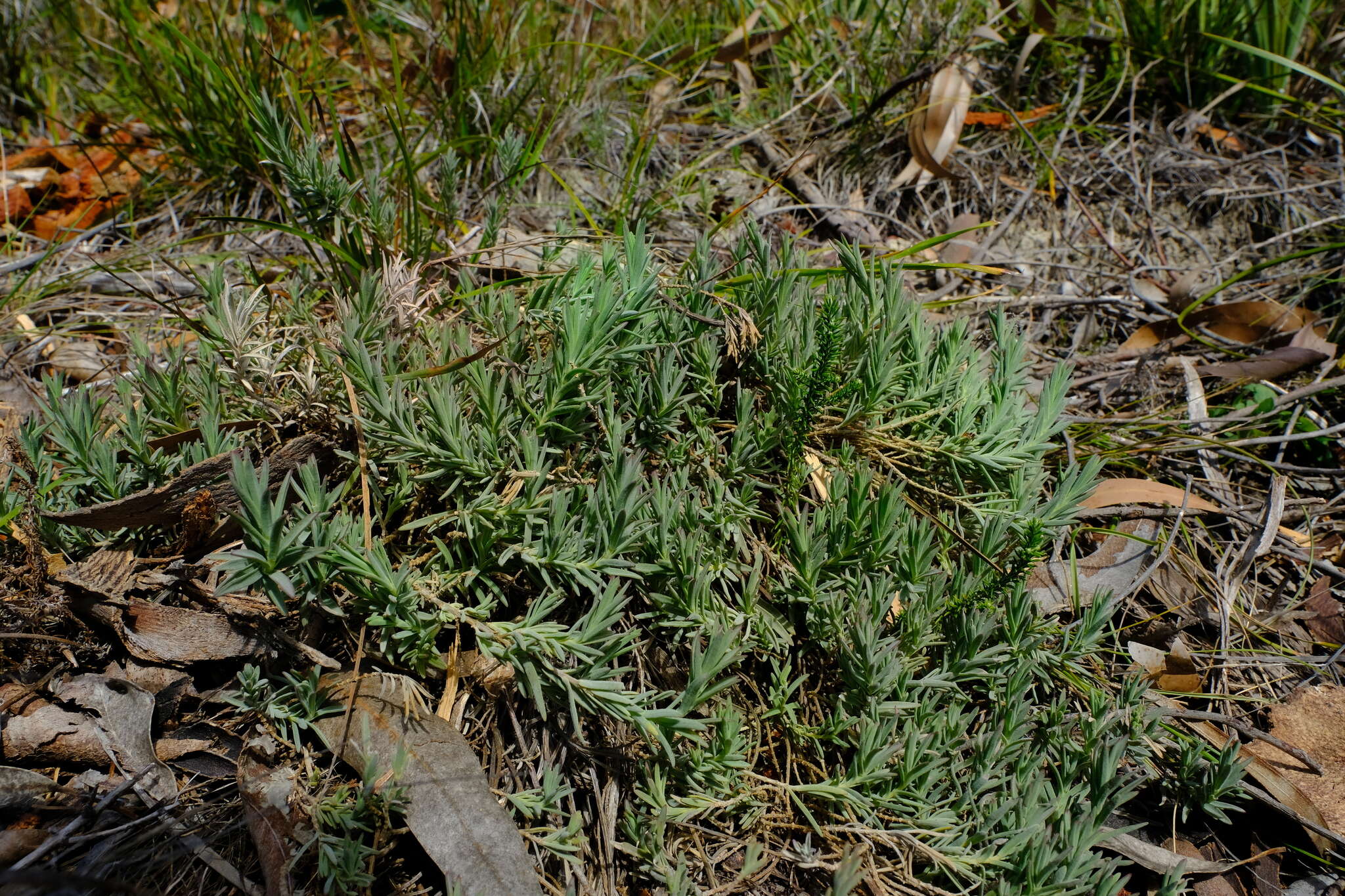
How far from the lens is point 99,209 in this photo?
3709 millimetres

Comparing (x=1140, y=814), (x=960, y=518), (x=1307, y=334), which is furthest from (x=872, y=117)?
(x=1140, y=814)

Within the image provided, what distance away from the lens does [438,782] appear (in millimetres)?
1897

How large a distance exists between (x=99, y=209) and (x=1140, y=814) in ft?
14.2

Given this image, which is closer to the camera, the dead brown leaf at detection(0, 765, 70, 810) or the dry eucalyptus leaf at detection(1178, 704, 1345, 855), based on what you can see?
the dead brown leaf at detection(0, 765, 70, 810)

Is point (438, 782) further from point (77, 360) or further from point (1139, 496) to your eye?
point (1139, 496)

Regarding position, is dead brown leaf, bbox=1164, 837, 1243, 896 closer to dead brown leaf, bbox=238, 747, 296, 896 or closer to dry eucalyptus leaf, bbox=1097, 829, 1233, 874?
dry eucalyptus leaf, bbox=1097, 829, 1233, 874

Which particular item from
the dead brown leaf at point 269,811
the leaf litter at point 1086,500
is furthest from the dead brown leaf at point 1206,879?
the dead brown leaf at point 269,811

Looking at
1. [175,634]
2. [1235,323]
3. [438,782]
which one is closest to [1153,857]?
[438,782]

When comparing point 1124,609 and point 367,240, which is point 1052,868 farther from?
point 367,240

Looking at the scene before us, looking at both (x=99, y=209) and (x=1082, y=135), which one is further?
(x=1082, y=135)

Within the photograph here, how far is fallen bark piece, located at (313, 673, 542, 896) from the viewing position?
1816 mm

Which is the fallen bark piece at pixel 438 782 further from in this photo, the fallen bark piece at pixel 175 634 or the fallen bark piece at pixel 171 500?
the fallen bark piece at pixel 171 500

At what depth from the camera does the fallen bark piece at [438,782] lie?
5.96 feet

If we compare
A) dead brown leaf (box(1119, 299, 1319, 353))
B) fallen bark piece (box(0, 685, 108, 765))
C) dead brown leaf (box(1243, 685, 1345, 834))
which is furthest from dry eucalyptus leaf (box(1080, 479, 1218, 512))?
fallen bark piece (box(0, 685, 108, 765))
